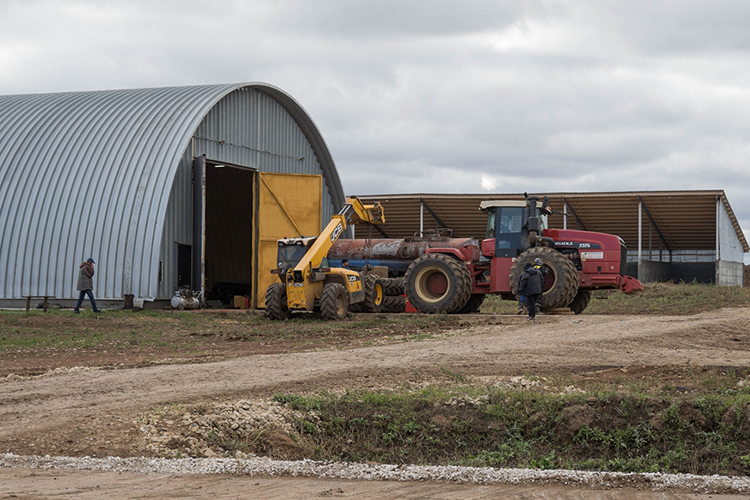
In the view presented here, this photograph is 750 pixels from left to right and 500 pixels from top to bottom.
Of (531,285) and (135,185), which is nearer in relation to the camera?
(531,285)

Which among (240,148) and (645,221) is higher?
(240,148)

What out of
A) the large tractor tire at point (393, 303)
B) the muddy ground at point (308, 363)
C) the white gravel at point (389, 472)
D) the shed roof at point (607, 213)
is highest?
the shed roof at point (607, 213)

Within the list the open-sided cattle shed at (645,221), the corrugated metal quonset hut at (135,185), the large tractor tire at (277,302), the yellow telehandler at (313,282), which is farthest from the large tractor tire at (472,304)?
the open-sided cattle shed at (645,221)

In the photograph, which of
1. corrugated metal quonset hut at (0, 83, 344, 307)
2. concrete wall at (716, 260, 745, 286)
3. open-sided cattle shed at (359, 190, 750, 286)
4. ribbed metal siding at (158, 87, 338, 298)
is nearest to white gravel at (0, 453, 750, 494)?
corrugated metal quonset hut at (0, 83, 344, 307)

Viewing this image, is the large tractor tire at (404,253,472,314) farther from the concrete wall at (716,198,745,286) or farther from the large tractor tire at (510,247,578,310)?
the concrete wall at (716,198,745,286)

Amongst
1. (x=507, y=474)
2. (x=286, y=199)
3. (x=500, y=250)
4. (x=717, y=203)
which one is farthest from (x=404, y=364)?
(x=717, y=203)

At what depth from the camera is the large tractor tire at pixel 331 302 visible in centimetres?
1978

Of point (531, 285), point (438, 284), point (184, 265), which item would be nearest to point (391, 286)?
point (438, 284)

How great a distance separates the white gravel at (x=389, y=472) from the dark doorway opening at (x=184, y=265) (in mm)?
18218

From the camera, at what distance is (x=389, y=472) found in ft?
22.9

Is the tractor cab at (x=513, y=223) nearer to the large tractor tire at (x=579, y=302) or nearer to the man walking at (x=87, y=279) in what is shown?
the large tractor tire at (x=579, y=302)

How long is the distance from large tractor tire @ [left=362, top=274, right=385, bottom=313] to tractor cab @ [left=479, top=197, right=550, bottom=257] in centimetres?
375

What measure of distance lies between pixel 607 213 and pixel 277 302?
25134mm

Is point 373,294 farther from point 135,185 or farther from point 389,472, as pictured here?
point 389,472
